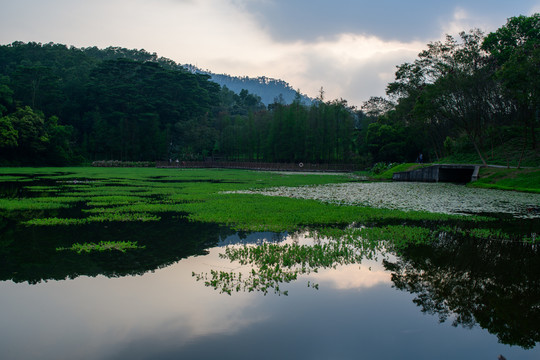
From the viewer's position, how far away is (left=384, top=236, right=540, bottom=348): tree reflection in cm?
527

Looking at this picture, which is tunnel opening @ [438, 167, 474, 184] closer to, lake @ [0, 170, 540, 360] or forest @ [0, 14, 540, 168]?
forest @ [0, 14, 540, 168]

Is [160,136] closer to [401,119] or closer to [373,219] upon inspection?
[401,119]

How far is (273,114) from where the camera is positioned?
6781cm

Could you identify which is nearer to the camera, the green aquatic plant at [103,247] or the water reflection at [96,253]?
the water reflection at [96,253]

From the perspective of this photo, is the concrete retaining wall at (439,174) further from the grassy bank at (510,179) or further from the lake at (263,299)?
the lake at (263,299)

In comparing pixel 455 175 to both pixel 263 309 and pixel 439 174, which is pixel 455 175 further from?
pixel 263 309

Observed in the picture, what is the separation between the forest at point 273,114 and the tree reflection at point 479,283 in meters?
22.5

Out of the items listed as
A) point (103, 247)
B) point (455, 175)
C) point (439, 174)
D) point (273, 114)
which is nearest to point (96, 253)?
point (103, 247)

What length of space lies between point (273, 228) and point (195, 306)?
17.9 ft

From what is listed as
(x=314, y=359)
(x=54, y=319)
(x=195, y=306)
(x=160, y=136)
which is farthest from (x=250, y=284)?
(x=160, y=136)

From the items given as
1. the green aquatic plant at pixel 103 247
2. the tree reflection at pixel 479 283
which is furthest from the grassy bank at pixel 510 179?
the green aquatic plant at pixel 103 247

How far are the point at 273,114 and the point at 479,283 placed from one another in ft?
205

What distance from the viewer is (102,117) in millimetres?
73625

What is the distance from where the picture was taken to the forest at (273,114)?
34781mm
